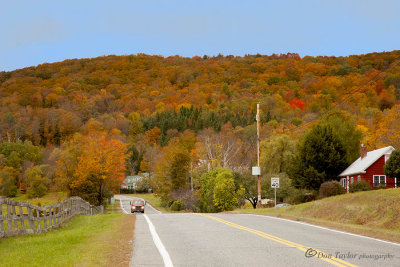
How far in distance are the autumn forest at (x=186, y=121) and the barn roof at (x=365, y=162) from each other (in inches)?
67.7

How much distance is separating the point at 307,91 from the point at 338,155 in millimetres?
67531

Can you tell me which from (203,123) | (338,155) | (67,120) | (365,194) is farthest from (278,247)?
(67,120)

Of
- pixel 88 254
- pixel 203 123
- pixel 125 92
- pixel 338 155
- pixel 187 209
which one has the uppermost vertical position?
pixel 125 92

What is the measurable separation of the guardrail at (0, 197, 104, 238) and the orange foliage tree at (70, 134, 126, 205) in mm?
19549

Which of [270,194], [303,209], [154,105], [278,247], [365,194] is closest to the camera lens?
[278,247]

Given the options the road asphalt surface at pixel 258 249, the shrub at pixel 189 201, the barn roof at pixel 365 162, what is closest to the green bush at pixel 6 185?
the shrub at pixel 189 201

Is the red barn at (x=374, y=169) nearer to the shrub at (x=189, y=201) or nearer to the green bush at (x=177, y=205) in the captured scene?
the shrub at (x=189, y=201)

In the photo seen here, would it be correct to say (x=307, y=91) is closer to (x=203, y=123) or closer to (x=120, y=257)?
(x=203, y=123)

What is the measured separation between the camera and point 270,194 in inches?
2229

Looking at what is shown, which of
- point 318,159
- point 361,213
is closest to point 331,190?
point 318,159

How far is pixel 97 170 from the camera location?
53.5 metres

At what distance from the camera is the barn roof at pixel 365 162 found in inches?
1821

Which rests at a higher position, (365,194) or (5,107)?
(5,107)

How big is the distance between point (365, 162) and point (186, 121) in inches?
4040
